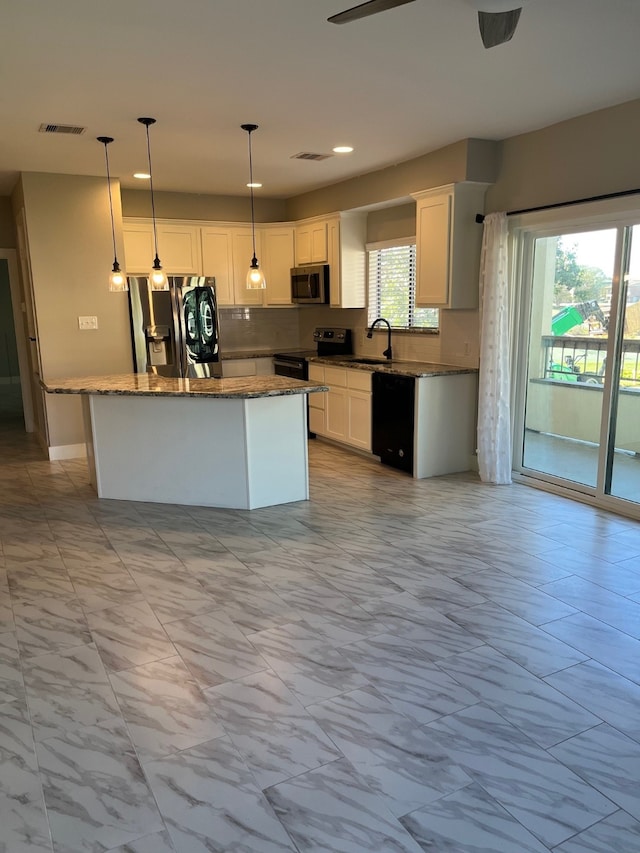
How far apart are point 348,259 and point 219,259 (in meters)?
1.55

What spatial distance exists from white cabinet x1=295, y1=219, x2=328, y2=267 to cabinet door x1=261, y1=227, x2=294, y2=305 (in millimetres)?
115

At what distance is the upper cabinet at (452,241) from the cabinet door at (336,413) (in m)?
1.41

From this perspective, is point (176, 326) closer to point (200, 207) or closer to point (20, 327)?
point (200, 207)

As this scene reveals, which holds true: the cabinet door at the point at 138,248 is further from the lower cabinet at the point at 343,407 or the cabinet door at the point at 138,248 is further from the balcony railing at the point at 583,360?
the balcony railing at the point at 583,360

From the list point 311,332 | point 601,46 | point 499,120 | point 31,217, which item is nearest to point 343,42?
point 601,46

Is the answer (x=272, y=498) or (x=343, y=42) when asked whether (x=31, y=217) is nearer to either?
(x=272, y=498)

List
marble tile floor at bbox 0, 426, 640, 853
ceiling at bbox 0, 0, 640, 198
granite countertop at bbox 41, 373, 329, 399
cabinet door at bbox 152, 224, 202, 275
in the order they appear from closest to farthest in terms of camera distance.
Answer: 1. marble tile floor at bbox 0, 426, 640, 853
2. ceiling at bbox 0, 0, 640, 198
3. granite countertop at bbox 41, 373, 329, 399
4. cabinet door at bbox 152, 224, 202, 275

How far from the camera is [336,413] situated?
634 cm

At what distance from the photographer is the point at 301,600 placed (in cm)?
311

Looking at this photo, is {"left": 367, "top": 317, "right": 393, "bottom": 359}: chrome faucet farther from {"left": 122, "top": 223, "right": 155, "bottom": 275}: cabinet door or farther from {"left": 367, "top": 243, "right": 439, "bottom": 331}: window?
{"left": 122, "top": 223, "right": 155, "bottom": 275}: cabinet door

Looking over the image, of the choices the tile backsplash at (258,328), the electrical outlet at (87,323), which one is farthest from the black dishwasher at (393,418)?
the electrical outlet at (87,323)

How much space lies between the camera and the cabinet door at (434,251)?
506 centimetres

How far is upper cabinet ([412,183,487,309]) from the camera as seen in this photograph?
5.00 meters

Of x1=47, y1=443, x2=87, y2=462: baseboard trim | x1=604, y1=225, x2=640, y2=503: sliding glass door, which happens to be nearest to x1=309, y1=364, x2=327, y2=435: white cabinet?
x1=47, y1=443, x2=87, y2=462: baseboard trim
